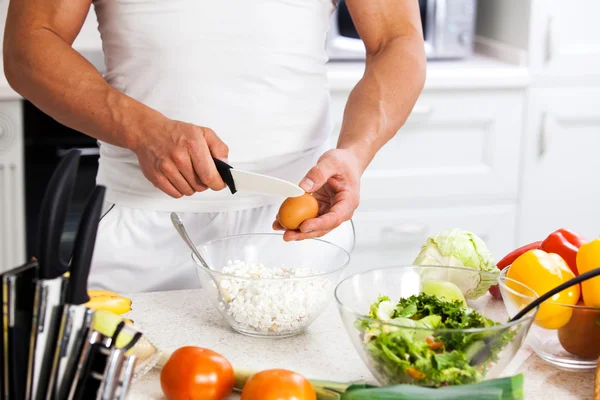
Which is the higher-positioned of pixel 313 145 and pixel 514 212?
pixel 313 145

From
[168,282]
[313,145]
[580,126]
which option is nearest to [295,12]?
[313,145]

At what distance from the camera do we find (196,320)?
106 cm

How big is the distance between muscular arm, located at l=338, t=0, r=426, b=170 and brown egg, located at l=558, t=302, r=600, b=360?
1.52 ft

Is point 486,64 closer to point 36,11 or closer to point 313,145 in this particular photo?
point 313,145

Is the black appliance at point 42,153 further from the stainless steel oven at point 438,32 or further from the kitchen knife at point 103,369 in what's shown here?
the kitchen knife at point 103,369

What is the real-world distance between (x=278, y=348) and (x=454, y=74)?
5.26 ft

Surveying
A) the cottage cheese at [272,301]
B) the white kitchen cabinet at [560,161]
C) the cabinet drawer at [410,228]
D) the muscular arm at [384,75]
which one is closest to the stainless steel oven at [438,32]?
the white kitchen cabinet at [560,161]

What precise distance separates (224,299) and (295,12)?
0.55 meters

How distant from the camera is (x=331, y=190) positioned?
1192mm

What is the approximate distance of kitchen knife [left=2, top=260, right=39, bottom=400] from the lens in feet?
1.79

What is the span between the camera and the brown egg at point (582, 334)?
90cm

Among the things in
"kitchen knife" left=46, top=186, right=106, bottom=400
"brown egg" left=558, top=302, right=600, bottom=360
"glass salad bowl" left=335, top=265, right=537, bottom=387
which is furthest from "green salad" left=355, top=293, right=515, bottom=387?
"kitchen knife" left=46, top=186, right=106, bottom=400

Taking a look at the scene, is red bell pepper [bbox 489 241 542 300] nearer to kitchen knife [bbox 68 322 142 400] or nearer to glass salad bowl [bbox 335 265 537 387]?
glass salad bowl [bbox 335 265 537 387]

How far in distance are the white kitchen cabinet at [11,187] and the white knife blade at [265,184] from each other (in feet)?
4.10
